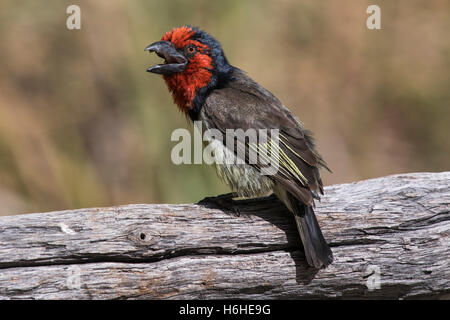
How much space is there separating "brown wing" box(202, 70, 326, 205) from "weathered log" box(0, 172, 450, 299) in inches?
11.0

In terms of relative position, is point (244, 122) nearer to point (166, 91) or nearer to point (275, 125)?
point (275, 125)

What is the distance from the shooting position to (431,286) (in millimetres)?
3770

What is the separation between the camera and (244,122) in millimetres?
4168

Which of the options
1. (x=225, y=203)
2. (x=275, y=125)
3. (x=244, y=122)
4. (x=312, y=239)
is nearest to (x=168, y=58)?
(x=244, y=122)

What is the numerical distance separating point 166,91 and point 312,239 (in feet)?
9.95

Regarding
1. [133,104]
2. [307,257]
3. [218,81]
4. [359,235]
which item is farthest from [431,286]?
[133,104]

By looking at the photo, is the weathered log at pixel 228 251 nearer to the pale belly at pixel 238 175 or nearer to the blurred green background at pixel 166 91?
the pale belly at pixel 238 175

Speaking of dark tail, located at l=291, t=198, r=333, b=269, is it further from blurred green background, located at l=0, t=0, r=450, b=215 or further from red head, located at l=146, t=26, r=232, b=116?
blurred green background, located at l=0, t=0, r=450, b=215

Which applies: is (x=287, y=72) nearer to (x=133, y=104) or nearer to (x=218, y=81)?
(x=133, y=104)

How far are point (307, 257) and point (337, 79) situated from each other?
413cm

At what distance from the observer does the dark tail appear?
3.60 metres

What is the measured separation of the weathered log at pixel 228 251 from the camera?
3.50 meters

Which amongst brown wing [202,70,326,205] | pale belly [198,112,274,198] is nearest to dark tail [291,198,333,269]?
brown wing [202,70,326,205]

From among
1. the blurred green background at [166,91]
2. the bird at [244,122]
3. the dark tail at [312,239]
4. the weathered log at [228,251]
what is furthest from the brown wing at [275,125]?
the blurred green background at [166,91]
